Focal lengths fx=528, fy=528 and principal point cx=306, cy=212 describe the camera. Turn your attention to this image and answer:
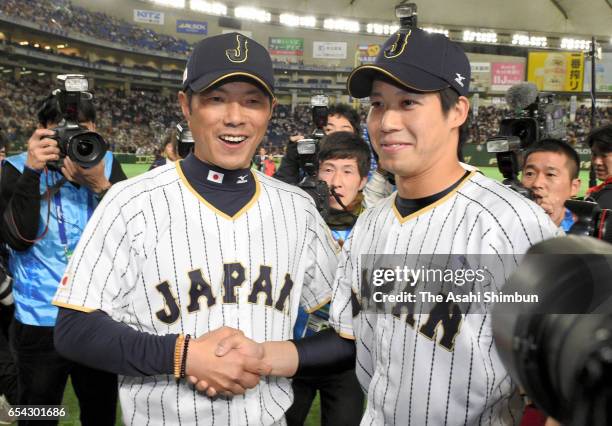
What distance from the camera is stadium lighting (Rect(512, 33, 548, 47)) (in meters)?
38.3

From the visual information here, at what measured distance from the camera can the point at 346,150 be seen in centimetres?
326

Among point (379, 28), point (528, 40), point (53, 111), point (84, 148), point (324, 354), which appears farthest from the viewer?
point (379, 28)

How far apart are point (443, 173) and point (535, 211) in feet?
0.92

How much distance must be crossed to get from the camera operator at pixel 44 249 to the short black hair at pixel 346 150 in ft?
4.32

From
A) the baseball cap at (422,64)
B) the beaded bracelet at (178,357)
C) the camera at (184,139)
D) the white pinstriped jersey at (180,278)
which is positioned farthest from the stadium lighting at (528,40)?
the beaded bracelet at (178,357)

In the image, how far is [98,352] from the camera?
4.96 ft

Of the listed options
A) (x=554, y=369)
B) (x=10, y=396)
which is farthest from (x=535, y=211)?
(x=10, y=396)

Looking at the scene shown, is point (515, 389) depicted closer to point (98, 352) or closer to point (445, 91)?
point (445, 91)

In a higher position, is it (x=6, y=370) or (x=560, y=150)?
(x=560, y=150)

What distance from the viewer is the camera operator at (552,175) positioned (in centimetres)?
306

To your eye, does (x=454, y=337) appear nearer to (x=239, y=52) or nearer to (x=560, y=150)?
(x=239, y=52)

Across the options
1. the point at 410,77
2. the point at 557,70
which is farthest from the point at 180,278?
the point at 557,70

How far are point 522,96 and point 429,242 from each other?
2404 mm

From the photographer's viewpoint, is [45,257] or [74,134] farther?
[45,257]
